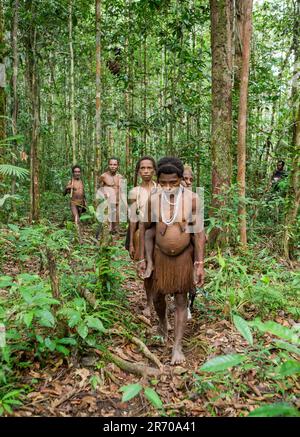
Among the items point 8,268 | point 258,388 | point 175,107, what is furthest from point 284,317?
point 175,107

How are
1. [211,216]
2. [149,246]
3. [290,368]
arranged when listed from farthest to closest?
[211,216], [149,246], [290,368]

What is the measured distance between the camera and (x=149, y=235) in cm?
363

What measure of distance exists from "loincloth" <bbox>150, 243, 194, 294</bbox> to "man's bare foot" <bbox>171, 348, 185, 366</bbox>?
48 centimetres

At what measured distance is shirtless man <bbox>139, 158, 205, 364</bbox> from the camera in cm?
339

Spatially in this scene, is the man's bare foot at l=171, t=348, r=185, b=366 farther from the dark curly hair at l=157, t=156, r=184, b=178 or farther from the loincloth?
the dark curly hair at l=157, t=156, r=184, b=178

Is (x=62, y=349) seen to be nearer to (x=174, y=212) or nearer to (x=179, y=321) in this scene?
(x=179, y=321)

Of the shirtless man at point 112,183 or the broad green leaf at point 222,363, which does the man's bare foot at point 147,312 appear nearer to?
the broad green leaf at point 222,363

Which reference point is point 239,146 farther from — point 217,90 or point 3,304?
point 3,304

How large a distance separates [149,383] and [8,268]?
3.42 meters

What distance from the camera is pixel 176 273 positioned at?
11.3ft

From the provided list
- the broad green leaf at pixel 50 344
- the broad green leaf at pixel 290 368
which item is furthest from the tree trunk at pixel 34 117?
the broad green leaf at pixel 290 368

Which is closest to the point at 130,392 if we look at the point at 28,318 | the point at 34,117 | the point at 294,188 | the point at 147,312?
the point at 28,318

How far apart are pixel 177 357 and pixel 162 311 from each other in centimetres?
52

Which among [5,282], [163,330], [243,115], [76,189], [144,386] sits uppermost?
[243,115]
